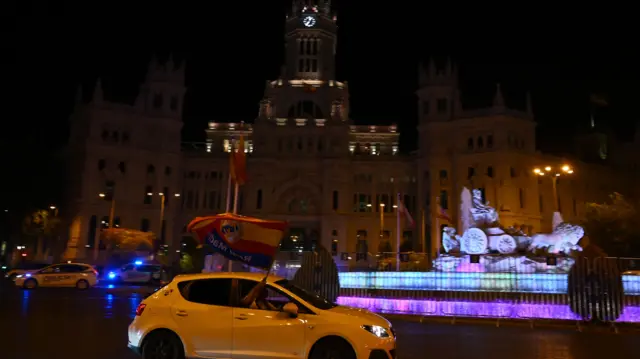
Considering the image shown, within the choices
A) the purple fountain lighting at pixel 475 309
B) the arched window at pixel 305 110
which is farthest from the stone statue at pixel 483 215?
the arched window at pixel 305 110

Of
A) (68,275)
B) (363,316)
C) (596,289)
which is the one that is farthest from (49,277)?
(596,289)

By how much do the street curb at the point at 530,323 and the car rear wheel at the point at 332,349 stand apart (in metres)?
10.0

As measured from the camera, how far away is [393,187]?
65.5 metres

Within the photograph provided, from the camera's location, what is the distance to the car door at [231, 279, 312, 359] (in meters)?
8.53

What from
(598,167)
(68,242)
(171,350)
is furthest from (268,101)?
(171,350)

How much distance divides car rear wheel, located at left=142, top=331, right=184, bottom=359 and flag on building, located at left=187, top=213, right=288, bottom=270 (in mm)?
6154

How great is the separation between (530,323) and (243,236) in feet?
31.4

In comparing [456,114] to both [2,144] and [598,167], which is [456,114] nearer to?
[598,167]

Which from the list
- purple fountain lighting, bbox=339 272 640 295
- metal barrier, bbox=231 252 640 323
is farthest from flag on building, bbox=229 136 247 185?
purple fountain lighting, bbox=339 272 640 295

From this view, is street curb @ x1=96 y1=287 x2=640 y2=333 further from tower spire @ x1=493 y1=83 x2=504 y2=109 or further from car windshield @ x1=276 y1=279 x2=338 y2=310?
tower spire @ x1=493 y1=83 x2=504 y2=109

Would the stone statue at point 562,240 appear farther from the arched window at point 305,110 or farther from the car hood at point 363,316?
the arched window at point 305,110

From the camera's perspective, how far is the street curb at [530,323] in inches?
635

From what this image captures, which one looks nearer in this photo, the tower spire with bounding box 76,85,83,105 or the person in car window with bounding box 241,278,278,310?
the person in car window with bounding box 241,278,278,310

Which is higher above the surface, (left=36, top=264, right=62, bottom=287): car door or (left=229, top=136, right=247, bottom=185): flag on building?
(left=229, top=136, right=247, bottom=185): flag on building
